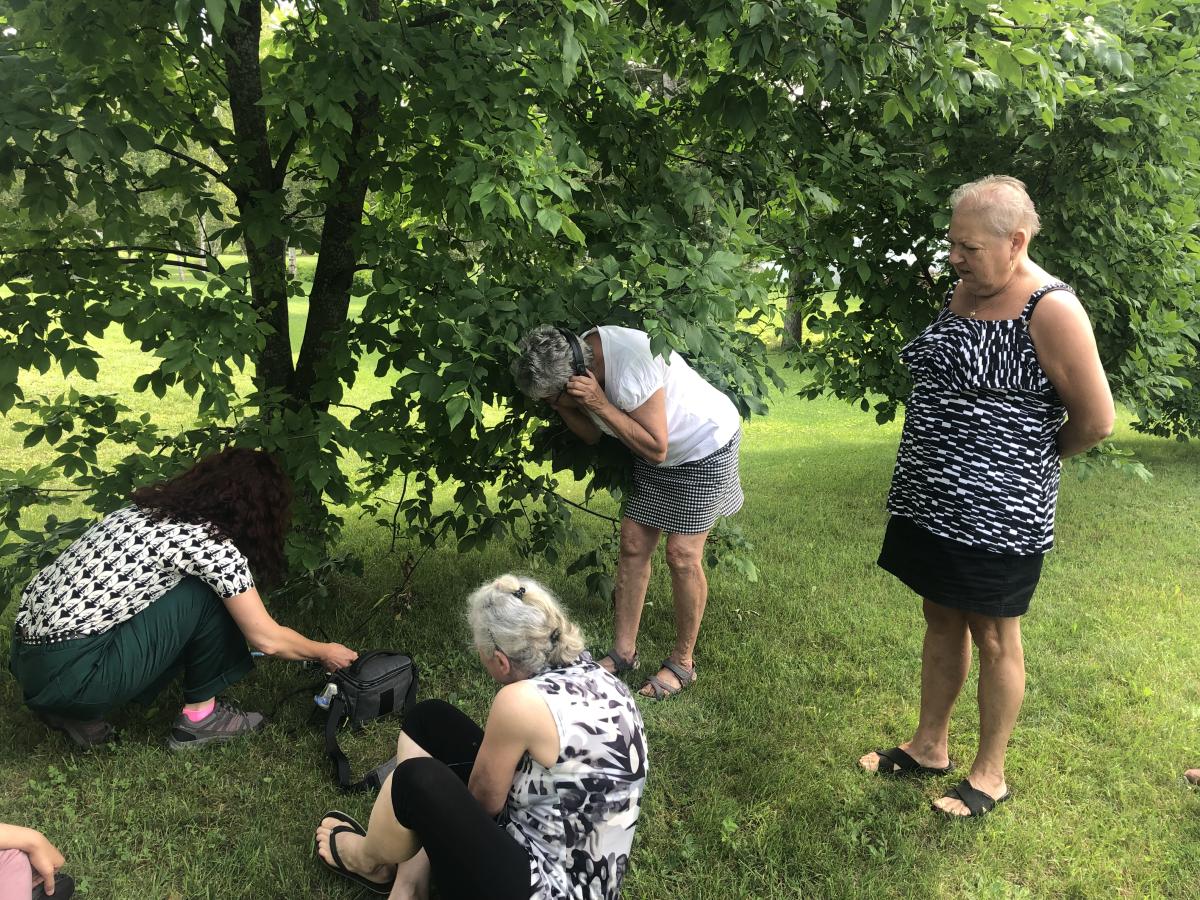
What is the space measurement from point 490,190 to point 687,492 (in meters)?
1.39

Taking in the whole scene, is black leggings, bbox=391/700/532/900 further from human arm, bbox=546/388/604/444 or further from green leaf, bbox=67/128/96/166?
green leaf, bbox=67/128/96/166

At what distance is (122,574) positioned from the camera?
2.69 metres

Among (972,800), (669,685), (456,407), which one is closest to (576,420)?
(456,407)

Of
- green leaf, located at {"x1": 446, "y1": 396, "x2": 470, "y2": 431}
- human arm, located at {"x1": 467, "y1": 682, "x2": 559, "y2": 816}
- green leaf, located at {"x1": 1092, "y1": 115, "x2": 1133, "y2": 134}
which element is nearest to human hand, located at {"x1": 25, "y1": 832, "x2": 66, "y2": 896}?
human arm, located at {"x1": 467, "y1": 682, "x2": 559, "y2": 816}

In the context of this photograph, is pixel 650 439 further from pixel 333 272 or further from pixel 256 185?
pixel 256 185

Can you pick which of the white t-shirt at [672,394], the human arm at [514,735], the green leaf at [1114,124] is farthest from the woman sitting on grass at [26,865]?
the green leaf at [1114,124]

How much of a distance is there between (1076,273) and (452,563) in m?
3.73

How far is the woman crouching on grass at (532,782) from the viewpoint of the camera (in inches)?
75.5

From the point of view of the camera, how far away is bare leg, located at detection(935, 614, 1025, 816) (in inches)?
103

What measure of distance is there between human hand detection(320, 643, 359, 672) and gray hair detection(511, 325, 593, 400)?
1093 mm

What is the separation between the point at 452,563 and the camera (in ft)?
16.2

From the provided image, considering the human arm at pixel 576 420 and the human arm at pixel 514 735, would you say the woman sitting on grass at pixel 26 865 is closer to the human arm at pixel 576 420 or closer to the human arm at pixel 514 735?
the human arm at pixel 514 735

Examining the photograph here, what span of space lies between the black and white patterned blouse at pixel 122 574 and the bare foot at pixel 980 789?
2.36m

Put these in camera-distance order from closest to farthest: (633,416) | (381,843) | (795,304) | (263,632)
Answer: (381,843), (263,632), (633,416), (795,304)
